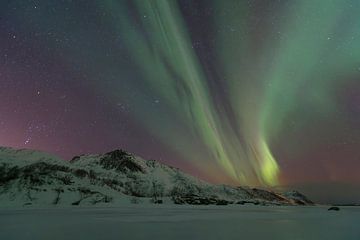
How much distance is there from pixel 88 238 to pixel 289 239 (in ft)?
56.3

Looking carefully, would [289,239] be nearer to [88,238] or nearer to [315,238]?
[315,238]

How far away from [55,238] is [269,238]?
18460mm

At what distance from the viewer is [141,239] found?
3209 cm

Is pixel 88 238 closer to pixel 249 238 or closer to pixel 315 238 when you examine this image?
pixel 249 238

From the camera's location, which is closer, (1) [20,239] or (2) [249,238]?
(1) [20,239]

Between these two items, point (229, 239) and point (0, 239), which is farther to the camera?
point (229, 239)

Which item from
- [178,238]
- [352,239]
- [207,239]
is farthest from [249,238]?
[352,239]

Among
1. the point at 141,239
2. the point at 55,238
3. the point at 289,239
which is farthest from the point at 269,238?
the point at 55,238

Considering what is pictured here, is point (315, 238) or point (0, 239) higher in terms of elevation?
point (315, 238)

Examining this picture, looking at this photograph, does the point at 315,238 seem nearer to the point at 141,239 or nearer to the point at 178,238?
the point at 178,238

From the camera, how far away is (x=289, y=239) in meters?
32.3

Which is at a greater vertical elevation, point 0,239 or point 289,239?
point 289,239

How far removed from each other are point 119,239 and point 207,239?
7.41 meters

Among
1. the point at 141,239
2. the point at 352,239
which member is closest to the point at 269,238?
the point at 352,239
